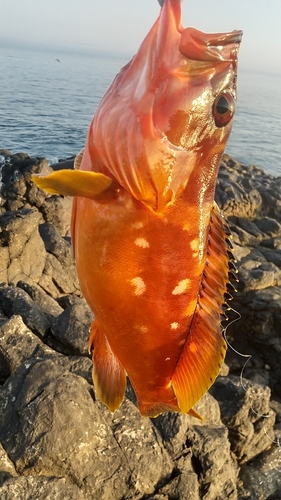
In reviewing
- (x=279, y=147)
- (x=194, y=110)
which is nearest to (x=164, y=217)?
(x=194, y=110)

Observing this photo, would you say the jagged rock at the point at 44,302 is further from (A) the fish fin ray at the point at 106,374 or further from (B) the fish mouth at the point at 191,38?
(B) the fish mouth at the point at 191,38

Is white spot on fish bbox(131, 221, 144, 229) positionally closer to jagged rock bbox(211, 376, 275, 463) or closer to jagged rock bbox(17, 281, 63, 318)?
jagged rock bbox(211, 376, 275, 463)

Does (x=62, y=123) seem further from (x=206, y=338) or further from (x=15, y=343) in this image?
(x=206, y=338)

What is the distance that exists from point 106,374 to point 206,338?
1.92 feet

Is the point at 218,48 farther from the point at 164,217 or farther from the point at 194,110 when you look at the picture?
the point at 164,217

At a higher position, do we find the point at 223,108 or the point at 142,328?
the point at 223,108

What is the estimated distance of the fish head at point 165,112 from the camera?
5.70 feet

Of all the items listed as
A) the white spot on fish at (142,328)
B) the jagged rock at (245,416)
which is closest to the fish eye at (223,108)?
the white spot on fish at (142,328)

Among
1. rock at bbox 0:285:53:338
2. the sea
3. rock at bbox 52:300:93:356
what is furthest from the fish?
the sea

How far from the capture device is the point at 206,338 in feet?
7.50

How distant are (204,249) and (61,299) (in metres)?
6.99

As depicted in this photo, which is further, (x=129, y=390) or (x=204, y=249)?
(x=129, y=390)

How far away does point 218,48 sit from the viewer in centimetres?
176

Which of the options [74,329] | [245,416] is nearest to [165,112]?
[74,329]
